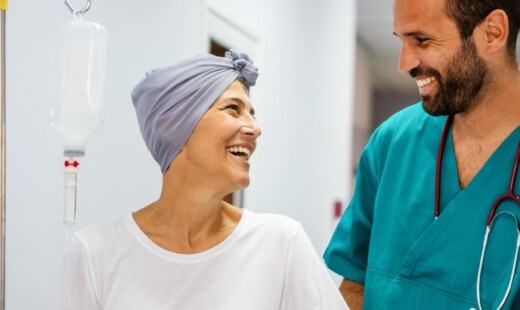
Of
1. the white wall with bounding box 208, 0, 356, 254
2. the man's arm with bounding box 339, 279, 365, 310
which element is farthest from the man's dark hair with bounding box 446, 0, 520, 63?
the white wall with bounding box 208, 0, 356, 254

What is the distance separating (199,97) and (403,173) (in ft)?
1.86

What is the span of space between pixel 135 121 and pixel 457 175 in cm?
85

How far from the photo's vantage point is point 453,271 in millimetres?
1521

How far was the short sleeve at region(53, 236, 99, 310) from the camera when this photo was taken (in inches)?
51.4

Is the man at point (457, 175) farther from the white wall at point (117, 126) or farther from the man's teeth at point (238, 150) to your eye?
the white wall at point (117, 126)

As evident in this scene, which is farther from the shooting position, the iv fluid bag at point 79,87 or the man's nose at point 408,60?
the man's nose at point 408,60

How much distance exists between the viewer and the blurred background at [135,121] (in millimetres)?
1488

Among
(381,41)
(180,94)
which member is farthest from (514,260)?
(381,41)

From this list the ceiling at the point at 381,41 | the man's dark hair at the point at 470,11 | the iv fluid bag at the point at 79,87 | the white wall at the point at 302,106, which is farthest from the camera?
the ceiling at the point at 381,41

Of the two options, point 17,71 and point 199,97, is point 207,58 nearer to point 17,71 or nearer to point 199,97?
point 199,97

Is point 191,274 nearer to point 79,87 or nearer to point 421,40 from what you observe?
point 79,87

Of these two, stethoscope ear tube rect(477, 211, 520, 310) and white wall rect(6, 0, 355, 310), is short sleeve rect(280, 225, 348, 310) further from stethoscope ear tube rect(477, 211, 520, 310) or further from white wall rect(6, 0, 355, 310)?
white wall rect(6, 0, 355, 310)

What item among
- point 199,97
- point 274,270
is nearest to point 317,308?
point 274,270

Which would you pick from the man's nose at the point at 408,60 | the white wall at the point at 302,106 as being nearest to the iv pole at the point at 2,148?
the man's nose at the point at 408,60
